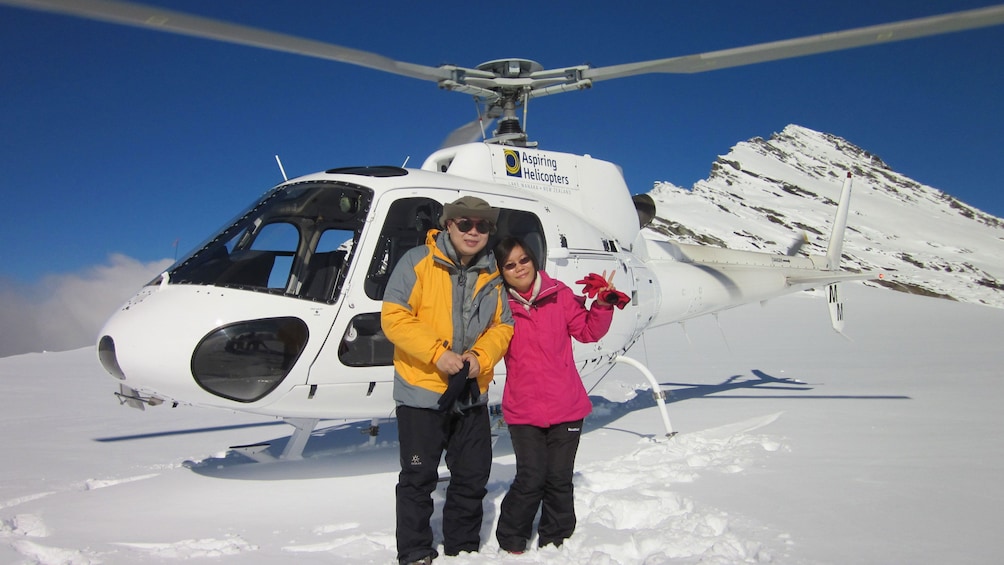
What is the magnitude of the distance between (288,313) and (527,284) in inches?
62.8

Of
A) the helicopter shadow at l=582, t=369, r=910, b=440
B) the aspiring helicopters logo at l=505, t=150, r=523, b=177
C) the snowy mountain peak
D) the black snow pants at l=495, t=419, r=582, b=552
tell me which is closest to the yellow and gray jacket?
the black snow pants at l=495, t=419, r=582, b=552

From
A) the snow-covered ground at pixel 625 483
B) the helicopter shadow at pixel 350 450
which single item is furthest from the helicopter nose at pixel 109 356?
the helicopter shadow at pixel 350 450

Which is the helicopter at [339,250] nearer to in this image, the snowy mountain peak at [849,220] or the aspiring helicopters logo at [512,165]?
the aspiring helicopters logo at [512,165]

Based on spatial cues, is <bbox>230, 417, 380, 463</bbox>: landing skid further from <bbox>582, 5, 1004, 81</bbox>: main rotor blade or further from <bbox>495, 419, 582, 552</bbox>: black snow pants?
<bbox>582, 5, 1004, 81</bbox>: main rotor blade

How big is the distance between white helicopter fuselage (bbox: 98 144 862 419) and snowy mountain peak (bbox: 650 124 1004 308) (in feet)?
99.3

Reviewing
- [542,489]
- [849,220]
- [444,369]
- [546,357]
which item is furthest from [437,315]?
[849,220]

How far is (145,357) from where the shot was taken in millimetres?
3707

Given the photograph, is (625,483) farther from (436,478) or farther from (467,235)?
(467,235)

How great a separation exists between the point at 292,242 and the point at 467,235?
1.98 meters

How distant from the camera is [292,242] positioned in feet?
14.7

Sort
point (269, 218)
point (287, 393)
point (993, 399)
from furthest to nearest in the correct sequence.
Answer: point (993, 399)
point (269, 218)
point (287, 393)

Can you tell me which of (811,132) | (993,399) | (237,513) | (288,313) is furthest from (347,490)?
(811,132)

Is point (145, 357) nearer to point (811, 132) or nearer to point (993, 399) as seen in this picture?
point (993, 399)

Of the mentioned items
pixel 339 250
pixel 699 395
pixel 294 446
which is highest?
pixel 339 250
